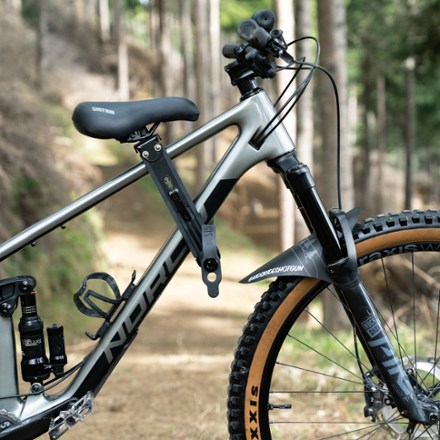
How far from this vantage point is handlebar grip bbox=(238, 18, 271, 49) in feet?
6.94

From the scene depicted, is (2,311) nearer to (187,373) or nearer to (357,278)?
(357,278)

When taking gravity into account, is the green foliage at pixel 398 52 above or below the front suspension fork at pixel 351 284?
above

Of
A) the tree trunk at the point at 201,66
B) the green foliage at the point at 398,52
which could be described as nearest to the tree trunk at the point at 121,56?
the tree trunk at the point at 201,66

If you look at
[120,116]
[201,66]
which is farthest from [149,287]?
[201,66]

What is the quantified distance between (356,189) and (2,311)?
2440 cm

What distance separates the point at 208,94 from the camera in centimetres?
2070

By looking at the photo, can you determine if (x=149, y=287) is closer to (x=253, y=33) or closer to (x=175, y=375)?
(x=253, y=33)

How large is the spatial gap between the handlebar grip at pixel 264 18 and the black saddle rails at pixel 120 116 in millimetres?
383

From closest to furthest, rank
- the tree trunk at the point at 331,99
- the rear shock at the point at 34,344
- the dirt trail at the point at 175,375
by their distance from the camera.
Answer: the rear shock at the point at 34,344
the dirt trail at the point at 175,375
the tree trunk at the point at 331,99

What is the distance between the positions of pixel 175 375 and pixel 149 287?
305 centimetres

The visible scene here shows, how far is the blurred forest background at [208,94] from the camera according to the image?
7.16 m

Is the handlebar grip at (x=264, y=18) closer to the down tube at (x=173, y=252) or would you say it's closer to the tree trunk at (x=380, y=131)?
the down tube at (x=173, y=252)

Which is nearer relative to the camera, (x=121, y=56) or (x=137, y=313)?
(x=137, y=313)

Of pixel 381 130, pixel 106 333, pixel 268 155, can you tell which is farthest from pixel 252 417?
pixel 381 130
